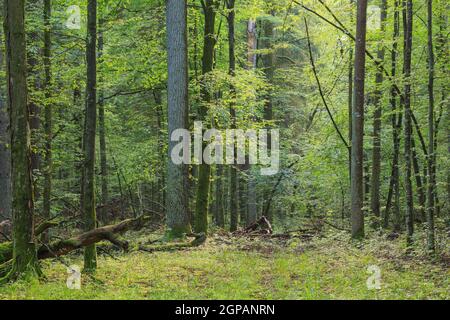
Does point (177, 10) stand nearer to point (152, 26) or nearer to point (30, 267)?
point (152, 26)

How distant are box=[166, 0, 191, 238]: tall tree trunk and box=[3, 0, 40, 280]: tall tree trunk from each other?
661cm

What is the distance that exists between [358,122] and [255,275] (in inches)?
224

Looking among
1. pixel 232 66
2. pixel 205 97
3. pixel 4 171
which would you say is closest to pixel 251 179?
pixel 232 66

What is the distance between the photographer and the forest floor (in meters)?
6.77

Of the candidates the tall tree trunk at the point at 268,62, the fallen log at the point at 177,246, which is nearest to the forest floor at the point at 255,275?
the fallen log at the point at 177,246

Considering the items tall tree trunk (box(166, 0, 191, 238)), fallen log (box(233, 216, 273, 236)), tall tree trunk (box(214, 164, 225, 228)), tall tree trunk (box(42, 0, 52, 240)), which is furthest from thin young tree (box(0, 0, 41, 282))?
tall tree trunk (box(214, 164, 225, 228))

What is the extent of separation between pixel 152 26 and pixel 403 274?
42.5ft

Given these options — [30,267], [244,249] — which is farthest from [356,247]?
[30,267]

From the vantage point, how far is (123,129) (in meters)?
25.2

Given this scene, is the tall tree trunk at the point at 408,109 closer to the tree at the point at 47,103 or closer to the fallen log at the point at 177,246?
the fallen log at the point at 177,246

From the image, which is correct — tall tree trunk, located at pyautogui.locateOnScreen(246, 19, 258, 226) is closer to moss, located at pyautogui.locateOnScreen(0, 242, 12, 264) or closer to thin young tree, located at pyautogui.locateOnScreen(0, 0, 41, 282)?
moss, located at pyautogui.locateOnScreen(0, 242, 12, 264)

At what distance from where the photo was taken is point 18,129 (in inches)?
268

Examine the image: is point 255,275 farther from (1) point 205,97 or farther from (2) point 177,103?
(1) point 205,97
